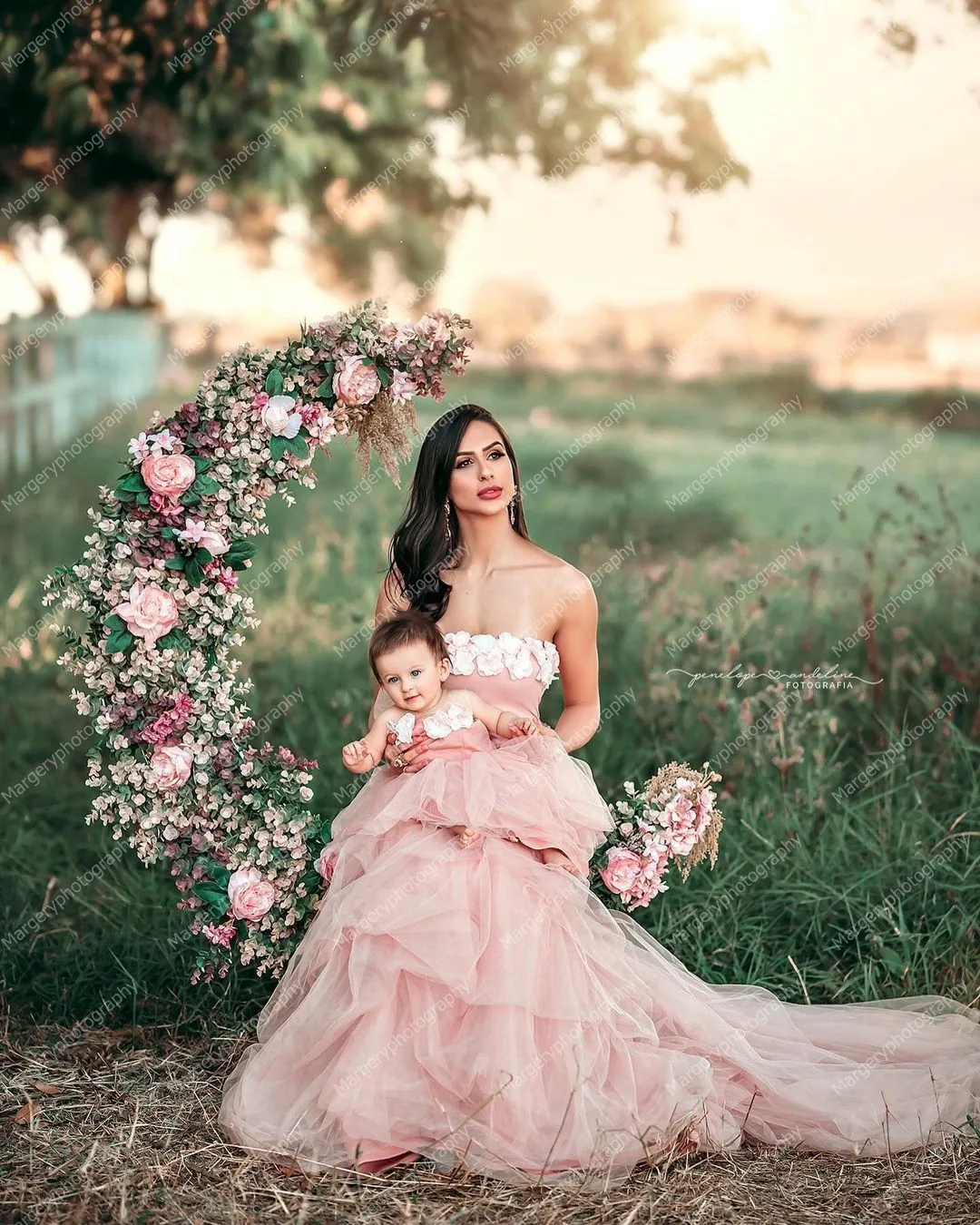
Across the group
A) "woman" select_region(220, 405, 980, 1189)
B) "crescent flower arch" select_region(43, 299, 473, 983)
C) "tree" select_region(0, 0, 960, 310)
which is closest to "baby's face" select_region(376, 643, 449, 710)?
"woman" select_region(220, 405, 980, 1189)

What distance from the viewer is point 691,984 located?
11.7ft

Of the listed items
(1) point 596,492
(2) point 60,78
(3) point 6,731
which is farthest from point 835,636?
(2) point 60,78

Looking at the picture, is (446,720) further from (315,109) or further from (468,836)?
(315,109)

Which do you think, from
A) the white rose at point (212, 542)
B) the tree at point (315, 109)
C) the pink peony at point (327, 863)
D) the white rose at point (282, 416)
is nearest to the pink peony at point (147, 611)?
the white rose at point (212, 542)

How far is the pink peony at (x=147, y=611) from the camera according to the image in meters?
3.69

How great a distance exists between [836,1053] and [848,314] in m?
5.02

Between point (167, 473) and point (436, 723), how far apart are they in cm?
105

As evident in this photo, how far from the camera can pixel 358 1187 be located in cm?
312

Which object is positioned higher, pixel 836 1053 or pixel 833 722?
pixel 833 722

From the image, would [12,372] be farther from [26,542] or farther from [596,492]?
[596,492]

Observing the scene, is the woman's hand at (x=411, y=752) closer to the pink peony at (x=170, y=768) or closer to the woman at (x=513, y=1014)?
the woman at (x=513, y=1014)

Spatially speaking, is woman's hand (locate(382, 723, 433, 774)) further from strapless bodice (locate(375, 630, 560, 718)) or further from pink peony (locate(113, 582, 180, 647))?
pink peony (locate(113, 582, 180, 647))

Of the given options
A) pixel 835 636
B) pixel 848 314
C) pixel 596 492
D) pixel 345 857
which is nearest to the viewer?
pixel 345 857

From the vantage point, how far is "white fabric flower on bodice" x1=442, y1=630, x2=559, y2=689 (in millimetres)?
3607
